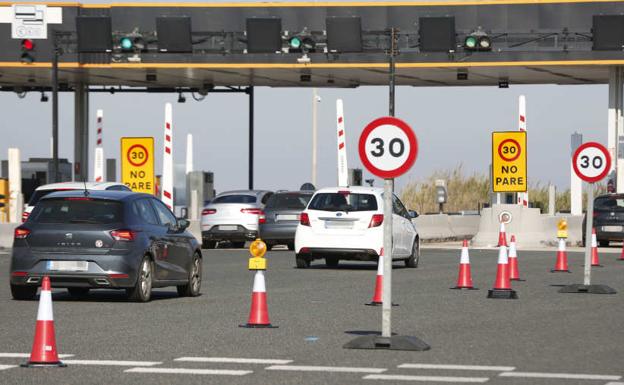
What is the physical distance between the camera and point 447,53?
44969mm

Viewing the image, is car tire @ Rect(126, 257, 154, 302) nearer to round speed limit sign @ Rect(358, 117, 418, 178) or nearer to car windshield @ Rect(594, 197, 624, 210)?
round speed limit sign @ Rect(358, 117, 418, 178)

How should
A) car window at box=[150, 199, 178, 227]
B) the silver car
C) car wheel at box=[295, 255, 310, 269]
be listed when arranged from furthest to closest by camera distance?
the silver car, car wheel at box=[295, 255, 310, 269], car window at box=[150, 199, 178, 227]

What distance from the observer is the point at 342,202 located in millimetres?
30172

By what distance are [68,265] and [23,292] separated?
3.54ft

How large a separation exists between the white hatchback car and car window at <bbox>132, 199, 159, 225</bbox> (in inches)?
347

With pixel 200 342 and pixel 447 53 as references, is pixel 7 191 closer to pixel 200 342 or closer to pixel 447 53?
pixel 447 53

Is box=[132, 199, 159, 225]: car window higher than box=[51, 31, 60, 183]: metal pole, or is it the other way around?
box=[51, 31, 60, 183]: metal pole

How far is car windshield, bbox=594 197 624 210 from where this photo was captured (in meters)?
42.4

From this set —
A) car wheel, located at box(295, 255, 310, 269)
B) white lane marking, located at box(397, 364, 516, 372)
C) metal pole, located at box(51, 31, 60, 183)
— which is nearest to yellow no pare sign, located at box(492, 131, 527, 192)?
metal pole, located at box(51, 31, 60, 183)

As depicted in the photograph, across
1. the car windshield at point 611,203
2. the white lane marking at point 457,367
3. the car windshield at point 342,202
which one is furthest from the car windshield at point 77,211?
the car windshield at point 611,203

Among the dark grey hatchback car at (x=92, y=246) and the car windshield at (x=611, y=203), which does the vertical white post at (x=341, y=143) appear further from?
the dark grey hatchback car at (x=92, y=246)

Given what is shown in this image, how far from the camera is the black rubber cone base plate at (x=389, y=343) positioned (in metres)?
14.1

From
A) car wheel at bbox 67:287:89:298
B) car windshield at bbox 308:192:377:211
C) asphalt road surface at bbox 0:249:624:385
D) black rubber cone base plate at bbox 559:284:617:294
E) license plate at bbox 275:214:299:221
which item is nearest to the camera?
asphalt road surface at bbox 0:249:624:385

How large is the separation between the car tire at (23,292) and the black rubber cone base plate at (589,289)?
746cm
